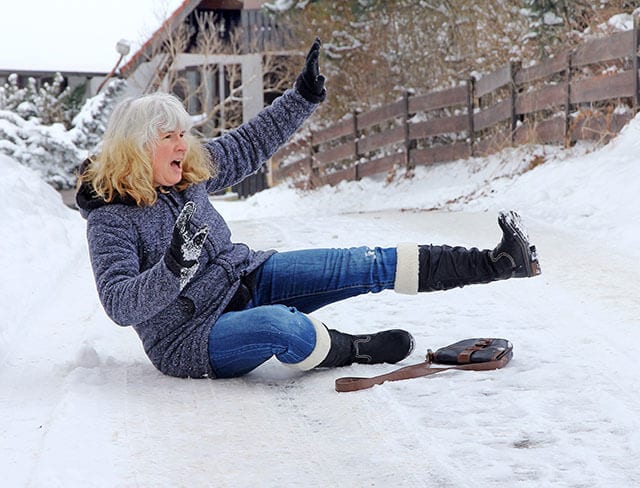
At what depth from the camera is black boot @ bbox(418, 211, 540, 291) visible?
4.04 metres

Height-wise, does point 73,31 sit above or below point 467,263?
above

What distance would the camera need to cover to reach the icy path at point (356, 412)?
2.93 metres

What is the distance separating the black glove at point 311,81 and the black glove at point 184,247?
4.21 feet

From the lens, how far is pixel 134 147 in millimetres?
3939

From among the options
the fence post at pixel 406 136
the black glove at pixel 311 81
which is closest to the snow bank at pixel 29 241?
the black glove at pixel 311 81

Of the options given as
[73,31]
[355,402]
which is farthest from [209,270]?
[73,31]

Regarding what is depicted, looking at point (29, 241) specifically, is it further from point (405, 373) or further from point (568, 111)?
point (568, 111)

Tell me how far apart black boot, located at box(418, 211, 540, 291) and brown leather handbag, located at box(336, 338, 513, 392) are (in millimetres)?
249

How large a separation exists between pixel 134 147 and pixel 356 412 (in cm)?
130

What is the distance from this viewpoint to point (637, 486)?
2.69m

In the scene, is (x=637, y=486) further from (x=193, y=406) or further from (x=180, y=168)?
(x=180, y=168)

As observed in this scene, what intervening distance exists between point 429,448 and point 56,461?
1079 millimetres

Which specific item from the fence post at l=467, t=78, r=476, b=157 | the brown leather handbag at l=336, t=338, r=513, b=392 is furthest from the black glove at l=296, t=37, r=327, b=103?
the fence post at l=467, t=78, r=476, b=157

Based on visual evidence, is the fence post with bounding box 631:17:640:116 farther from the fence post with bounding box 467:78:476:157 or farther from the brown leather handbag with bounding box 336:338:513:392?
the brown leather handbag with bounding box 336:338:513:392
